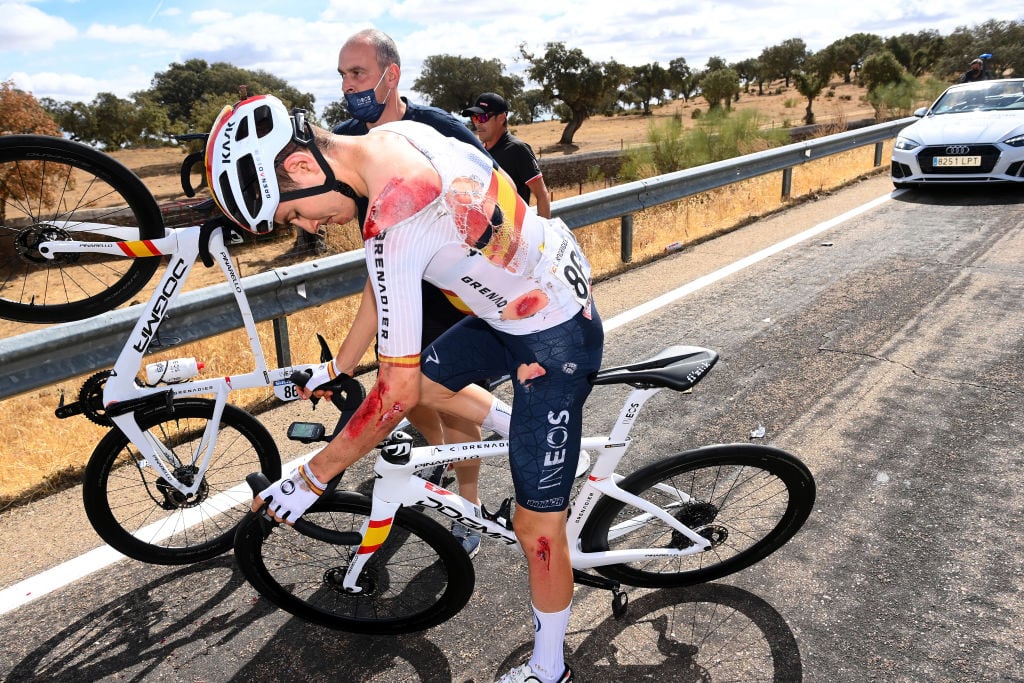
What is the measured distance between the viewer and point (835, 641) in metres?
3.04

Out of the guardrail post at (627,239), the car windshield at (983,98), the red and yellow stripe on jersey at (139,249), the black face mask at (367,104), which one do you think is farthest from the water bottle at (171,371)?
the car windshield at (983,98)

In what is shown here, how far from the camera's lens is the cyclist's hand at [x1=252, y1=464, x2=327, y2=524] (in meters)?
2.49

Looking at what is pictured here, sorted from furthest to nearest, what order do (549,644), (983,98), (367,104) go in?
(983,98)
(367,104)
(549,644)

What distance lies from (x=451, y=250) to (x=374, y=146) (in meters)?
0.39

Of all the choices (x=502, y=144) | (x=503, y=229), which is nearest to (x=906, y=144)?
(x=502, y=144)

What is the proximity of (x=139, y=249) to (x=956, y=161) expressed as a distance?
11128 millimetres

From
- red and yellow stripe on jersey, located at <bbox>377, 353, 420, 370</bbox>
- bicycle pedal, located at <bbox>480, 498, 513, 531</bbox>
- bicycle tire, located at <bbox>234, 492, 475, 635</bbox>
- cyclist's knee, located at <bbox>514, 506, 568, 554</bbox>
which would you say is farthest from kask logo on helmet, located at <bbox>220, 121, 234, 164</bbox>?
bicycle pedal, located at <bbox>480, 498, 513, 531</bbox>

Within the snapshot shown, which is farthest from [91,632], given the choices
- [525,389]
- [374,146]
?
[374,146]

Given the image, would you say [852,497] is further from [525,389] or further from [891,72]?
[891,72]

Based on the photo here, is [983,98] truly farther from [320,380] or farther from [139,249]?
[139,249]

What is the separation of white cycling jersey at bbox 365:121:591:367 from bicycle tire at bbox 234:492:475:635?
0.90 meters

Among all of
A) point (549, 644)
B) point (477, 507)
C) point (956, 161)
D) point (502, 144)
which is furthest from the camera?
point (956, 161)

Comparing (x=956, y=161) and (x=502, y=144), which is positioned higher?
(x=502, y=144)

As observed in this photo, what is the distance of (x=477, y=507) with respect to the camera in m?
3.02
